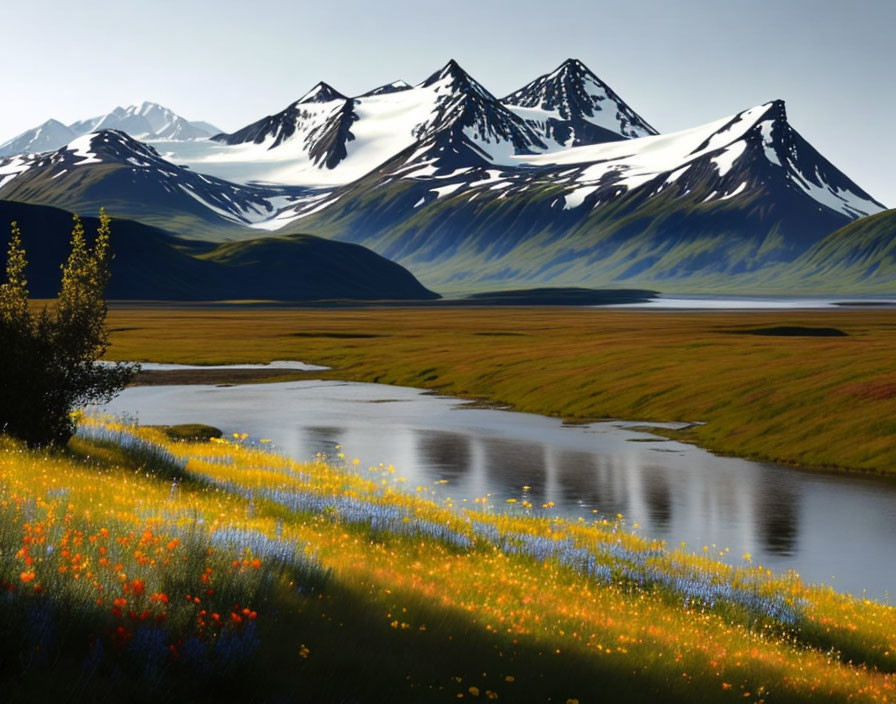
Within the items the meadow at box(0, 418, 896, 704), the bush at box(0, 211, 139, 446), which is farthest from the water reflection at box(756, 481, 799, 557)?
the bush at box(0, 211, 139, 446)

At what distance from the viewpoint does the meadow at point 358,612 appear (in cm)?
875

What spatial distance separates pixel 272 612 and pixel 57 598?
2.27 metres

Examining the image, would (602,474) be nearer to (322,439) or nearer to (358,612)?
(322,439)

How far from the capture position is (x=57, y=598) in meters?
8.89

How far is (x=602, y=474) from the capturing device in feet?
160

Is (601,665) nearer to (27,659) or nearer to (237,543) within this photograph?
(237,543)

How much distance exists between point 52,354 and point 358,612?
17.3 metres

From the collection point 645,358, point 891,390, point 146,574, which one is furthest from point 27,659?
point 645,358

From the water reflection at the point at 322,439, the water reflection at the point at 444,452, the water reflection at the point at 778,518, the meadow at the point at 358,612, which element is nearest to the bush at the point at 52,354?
the meadow at the point at 358,612

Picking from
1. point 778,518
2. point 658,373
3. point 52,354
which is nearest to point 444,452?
point 778,518

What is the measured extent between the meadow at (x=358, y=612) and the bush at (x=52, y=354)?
5.22 feet

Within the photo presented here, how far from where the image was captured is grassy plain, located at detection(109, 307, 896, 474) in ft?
191

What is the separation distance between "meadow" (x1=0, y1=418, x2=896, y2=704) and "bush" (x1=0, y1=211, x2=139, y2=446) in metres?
1.59

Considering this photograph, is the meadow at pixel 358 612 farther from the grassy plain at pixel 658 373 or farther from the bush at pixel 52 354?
the grassy plain at pixel 658 373
